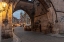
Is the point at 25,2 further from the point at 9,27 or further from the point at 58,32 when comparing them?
the point at 9,27

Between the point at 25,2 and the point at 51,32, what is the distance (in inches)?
229

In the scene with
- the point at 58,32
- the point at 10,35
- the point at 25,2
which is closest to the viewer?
the point at 10,35

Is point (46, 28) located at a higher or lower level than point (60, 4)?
lower

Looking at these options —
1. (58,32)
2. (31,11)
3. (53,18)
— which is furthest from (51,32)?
(31,11)

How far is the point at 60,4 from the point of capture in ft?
28.0

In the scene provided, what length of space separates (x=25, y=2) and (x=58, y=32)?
612 cm

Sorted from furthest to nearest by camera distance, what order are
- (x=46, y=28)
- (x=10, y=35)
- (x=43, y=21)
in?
1. (x=43, y=21)
2. (x=46, y=28)
3. (x=10, y=35)

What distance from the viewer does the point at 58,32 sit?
26.3ft

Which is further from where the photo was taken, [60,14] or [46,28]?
[46,28]

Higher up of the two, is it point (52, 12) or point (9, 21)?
point (52, 12)

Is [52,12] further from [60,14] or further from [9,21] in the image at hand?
[9,21]

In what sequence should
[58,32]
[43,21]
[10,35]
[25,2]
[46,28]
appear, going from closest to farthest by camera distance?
1. [10,35]
2. [58,32]
3. [46,28]
4. [43,21]
5. [25,2]

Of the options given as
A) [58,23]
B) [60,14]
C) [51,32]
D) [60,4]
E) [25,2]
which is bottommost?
[51,32]

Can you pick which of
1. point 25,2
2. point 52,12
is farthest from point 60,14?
point 25,2
